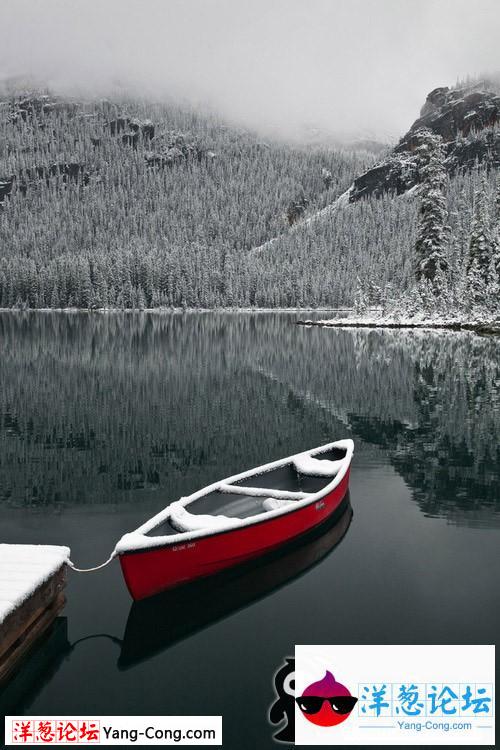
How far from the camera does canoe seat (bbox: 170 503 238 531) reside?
35.7 ft

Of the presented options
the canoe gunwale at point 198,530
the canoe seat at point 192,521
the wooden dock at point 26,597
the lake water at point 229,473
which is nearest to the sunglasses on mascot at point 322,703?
the lake water at point 229,473

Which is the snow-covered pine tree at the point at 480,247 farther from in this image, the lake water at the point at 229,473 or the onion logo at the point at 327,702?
the onion logo at the point at 327,702

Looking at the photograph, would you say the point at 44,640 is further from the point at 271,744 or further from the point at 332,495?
the point at 332,495

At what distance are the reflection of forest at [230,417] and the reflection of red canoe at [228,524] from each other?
3.37m

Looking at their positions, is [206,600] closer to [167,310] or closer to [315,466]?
[315,466]

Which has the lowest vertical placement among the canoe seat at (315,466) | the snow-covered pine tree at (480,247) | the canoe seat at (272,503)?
the canoe seat at (272,503)

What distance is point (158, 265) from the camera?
186750 mm

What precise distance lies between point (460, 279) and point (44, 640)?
85771 mm

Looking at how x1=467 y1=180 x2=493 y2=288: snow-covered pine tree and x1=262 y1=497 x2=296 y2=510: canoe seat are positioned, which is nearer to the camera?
x1=262 y1=497 x2=296 y2=510: canoe seat

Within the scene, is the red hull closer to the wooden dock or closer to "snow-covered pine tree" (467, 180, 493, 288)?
the wooden dock

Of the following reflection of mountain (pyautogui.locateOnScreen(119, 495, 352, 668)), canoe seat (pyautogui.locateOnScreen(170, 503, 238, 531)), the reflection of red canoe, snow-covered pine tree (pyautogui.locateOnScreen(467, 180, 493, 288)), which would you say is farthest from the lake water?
snow-covered pine tree (pyautogui.locateOnScreen(467, 180, 493, 288))

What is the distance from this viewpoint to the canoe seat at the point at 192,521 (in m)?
10.9

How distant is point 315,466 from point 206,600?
5.83 meters

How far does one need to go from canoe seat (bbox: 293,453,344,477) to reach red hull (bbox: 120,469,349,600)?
2.15m
